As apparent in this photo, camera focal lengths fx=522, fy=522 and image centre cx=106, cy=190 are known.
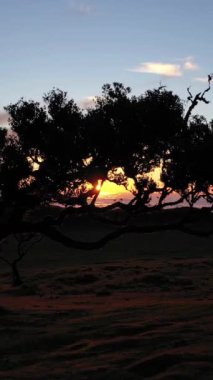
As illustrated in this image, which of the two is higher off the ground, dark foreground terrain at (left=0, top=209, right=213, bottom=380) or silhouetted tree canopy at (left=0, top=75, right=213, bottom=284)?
silhouetted tree canopy at (left=0, top=75, right=213, bottom=284)

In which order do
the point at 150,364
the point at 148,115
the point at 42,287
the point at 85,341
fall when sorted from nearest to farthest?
the point at 150,364, the point at 85,341, the point at 148,115, the point at 42,287

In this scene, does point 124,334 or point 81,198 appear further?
point 81,198

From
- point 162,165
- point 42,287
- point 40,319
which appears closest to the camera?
point 40,319

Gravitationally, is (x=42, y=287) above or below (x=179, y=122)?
below

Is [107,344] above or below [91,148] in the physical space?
below

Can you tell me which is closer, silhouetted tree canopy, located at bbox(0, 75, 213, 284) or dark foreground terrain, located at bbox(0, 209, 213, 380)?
dark foreground terrain, located at bbox(0, 209, 213, 380)

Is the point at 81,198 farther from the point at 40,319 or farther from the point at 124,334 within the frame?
the point at 124,334

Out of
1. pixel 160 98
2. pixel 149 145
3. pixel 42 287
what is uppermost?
pixel 160 98

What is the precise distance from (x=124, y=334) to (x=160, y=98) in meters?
8.27

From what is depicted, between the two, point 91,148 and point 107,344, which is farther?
point 91,148

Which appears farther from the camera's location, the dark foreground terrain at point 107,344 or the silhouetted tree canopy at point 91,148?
the silhouetted tree canopy at point 91,148

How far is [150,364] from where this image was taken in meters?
8.38

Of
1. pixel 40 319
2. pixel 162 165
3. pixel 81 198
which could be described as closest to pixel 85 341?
pixel 40 319

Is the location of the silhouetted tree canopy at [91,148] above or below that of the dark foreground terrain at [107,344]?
above
